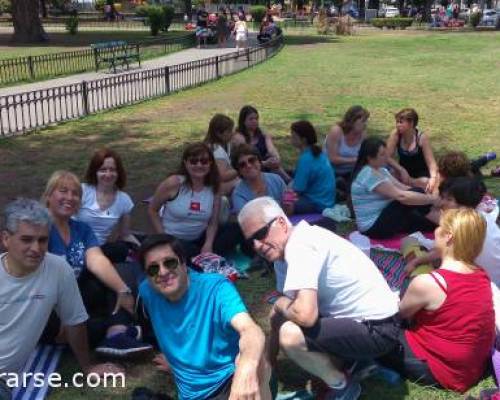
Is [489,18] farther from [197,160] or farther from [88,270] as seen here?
[88,270]

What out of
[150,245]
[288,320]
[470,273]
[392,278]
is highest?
[150,245]

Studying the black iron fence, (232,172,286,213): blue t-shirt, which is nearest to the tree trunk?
the black iron fence

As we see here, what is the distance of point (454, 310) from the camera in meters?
3.46

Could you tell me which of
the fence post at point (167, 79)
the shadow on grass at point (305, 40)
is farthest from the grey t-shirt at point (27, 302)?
the shadow on grass at point (305, 40)

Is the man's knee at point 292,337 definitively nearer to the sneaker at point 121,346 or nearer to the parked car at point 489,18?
the sneaker at point 121,346

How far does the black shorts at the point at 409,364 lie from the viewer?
372 centimetres

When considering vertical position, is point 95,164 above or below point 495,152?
above

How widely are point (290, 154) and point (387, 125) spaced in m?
3.02

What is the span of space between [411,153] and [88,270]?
434cm

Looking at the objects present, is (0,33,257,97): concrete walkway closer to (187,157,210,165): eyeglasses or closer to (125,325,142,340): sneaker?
(187,157,210,165): eyeglasses

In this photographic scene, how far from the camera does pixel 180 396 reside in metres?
3.38

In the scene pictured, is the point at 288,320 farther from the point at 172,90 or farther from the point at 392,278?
the point at 172,90

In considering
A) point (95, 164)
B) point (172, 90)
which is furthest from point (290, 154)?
point (172, 90)

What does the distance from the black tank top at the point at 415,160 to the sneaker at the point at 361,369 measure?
4009 millimetres
